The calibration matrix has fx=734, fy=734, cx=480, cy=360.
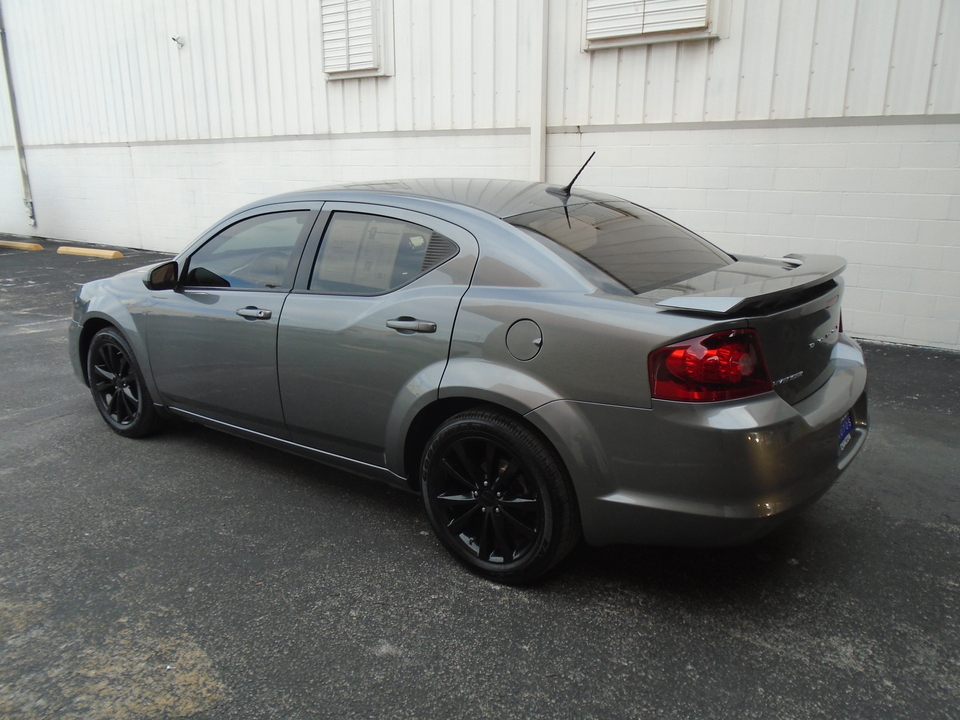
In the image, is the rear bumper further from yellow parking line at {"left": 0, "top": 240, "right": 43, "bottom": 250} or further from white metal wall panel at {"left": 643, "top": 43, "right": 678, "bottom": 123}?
yellow parking line at {"left": 0, "top": 240, "right": 43, "bottom": 250}

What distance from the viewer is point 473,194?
134 inches

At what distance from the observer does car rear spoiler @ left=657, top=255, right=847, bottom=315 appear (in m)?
2.46

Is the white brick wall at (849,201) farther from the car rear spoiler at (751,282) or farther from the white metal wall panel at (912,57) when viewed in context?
the car rear spoiler at (751,282)

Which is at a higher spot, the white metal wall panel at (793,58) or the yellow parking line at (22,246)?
the white metal wall panel at (793,58)

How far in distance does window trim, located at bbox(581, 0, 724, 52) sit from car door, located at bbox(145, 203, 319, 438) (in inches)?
190

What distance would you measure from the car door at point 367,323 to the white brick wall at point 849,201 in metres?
4.79

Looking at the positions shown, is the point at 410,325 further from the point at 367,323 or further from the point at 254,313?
the point at 254,313

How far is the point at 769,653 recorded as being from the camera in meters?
2.50

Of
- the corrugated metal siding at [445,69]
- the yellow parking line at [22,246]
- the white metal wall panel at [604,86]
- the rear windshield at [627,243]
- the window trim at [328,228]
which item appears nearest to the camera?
the rear windshield at [627,243]

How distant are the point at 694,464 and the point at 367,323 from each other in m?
1.51

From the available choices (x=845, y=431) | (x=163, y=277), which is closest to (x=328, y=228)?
(x=163, y=277)

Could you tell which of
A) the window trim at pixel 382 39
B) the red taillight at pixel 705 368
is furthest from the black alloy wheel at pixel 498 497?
the window trim at pixel 382 39

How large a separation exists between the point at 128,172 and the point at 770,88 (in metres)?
11.2

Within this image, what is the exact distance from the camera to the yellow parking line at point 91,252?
41.8ft
